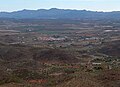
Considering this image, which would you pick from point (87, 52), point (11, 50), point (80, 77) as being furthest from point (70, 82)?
point (87, 52)

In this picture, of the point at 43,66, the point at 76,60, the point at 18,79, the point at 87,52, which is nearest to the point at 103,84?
the point at 18,79

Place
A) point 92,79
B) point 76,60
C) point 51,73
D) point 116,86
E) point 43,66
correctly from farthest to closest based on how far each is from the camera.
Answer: point 76,60
point 43,66
point 51,73
point 92,79
point 116,86

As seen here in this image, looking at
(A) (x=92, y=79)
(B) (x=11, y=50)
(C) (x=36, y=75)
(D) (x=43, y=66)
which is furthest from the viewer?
(B) (x=11, y=50)

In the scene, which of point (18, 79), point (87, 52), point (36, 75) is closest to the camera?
point (18, 79)

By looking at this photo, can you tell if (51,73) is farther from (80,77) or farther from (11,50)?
(11,50)

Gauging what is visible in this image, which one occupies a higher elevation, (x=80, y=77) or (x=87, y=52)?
(x=80, y=77)

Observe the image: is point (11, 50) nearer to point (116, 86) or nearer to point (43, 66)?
point (43, 66)

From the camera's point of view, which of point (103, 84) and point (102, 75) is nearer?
point (103, 84)

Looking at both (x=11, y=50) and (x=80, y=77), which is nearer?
(x=80, y=77)

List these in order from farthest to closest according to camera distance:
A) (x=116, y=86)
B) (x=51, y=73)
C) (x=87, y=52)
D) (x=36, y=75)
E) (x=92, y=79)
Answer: (x=87, y=52) < (x=51, y=73) < (x=36, y=75) < (x=92, y=79) < (x=116, y=86)
